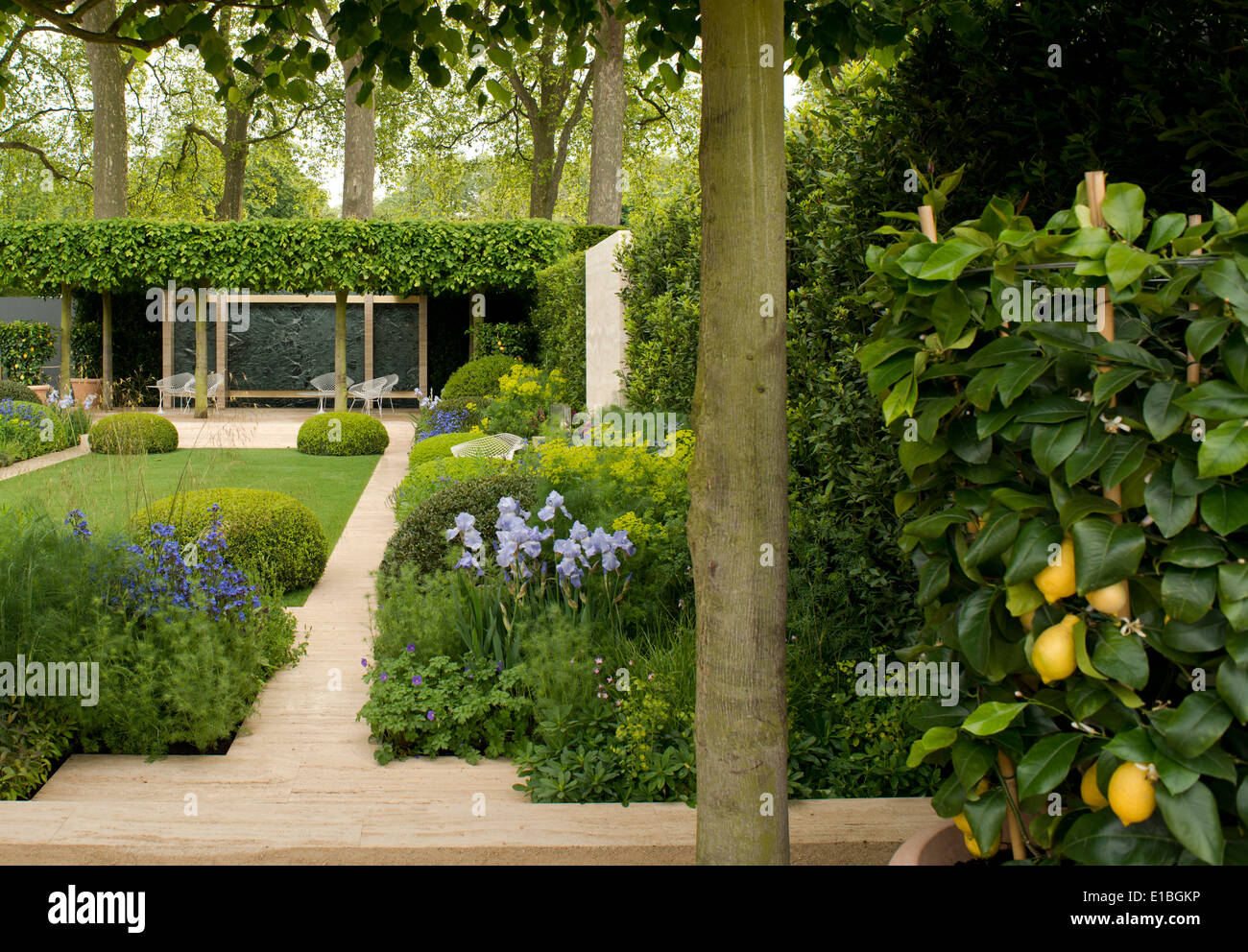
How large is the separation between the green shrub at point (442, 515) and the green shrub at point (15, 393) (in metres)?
13.1

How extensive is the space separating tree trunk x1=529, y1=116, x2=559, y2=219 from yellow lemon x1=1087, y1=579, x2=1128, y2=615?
24.9m

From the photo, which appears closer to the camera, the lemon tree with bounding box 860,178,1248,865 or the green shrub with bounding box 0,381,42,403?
the lemon tree with bounding box 860,178,1248,865

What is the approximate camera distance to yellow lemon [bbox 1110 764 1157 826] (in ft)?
5.85

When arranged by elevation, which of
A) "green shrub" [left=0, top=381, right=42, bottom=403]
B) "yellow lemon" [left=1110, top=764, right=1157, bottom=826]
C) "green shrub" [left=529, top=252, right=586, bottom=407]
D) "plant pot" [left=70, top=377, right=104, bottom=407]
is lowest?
"yellow lemon" [left=1110, top=764, right=1157, bottom=826]

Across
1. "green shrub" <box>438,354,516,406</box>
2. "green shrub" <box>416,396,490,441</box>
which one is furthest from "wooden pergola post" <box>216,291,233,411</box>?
"green shrub" <box>416,396,490,441</box>

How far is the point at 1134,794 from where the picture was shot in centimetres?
178

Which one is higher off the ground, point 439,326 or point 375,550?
point 439,326

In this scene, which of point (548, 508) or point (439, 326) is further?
Result: point (439, 326)

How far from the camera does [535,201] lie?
84.2 feet

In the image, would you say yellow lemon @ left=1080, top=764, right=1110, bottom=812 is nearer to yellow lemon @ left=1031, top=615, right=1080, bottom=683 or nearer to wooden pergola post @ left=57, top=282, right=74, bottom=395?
yellow lemon @ left=1031, top=615, right=1080, bottom=683

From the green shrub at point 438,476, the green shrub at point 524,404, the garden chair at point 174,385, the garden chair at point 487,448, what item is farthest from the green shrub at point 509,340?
the garden chair at point 487,448
